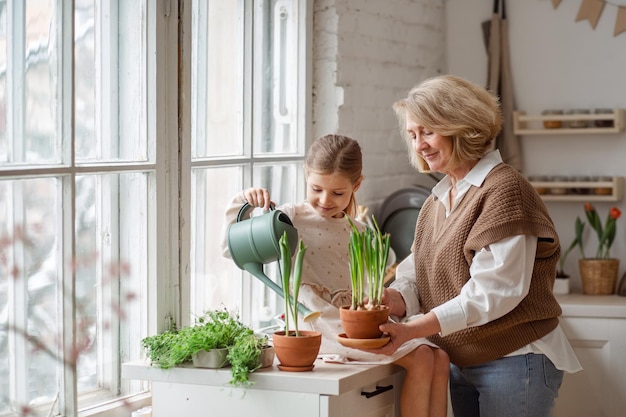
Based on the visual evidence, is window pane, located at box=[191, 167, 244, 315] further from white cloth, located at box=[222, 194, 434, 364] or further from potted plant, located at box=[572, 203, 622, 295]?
potted plant, located at box=[572, 203, 622, 295]

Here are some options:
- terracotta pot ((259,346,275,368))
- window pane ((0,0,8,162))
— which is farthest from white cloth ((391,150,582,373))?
window pane ((0,0,8,162))

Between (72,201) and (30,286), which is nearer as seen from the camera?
(30,286)

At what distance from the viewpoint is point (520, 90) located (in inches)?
173

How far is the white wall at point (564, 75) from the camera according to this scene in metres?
4.21

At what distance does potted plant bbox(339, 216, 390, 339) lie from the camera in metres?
2.32

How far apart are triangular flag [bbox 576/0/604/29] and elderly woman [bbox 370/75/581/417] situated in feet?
6.26

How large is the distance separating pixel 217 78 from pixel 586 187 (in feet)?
6.20

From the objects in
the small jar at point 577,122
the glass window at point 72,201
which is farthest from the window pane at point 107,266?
the small jar at point 577,122

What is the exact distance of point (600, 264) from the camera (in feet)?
13.5

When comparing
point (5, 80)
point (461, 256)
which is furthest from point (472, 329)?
point (5, 80)

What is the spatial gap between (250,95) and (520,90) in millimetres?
1621

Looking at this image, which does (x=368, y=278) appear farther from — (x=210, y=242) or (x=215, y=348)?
(x=210, y=242)

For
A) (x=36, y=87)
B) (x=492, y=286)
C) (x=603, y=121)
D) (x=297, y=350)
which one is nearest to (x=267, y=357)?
(x=297, y=350)

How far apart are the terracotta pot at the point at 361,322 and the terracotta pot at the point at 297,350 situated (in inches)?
3.4
